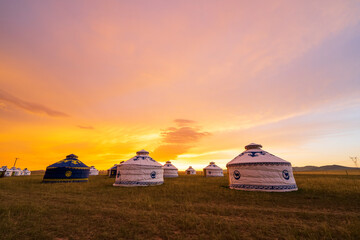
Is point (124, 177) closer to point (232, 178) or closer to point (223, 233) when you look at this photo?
point (232, 178)

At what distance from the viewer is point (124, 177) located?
684 inches

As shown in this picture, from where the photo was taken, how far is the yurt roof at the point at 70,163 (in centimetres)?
2197

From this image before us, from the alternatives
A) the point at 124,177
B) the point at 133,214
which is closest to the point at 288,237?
the point at 133,214

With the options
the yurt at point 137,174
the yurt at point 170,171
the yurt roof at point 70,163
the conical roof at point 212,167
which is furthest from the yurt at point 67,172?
the conical roof at point 212,167

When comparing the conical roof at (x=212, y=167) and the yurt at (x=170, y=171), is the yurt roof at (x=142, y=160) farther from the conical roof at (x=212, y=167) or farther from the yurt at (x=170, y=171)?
the conical roof at (x=212, y=167)

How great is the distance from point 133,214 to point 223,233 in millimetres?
3819

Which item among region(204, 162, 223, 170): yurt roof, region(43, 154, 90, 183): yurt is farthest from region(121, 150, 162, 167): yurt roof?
region(204, 162, 223, 170): yurt roof

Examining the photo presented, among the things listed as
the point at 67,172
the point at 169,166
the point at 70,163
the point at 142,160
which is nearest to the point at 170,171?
the point at 169,166

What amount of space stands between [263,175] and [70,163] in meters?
26.3

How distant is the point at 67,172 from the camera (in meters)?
21.7

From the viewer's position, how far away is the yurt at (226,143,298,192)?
43.4ft

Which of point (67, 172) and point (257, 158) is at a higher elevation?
point (257, 158)

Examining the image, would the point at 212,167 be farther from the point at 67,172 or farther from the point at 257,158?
the point at 67,172

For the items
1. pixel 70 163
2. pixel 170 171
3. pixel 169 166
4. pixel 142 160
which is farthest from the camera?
pixel 169 166
